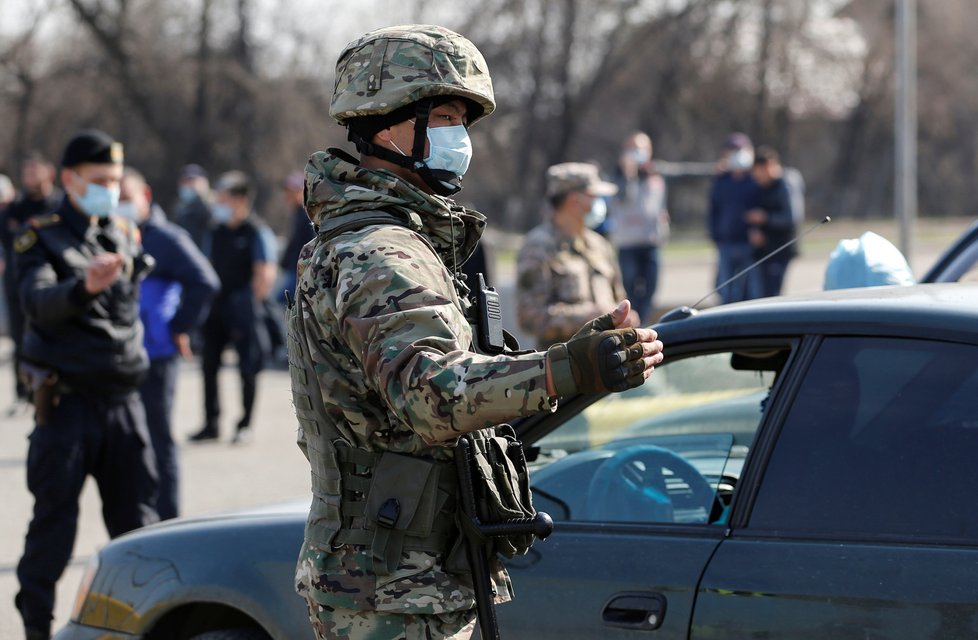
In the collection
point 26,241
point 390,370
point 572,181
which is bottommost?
point 390,370

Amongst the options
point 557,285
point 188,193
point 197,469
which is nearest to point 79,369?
point 557,285

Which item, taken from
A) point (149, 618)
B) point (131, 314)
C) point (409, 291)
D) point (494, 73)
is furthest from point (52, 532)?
point (494, 73)

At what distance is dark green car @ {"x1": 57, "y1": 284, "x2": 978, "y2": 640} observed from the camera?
9.12 ft

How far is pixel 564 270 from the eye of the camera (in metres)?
6.65

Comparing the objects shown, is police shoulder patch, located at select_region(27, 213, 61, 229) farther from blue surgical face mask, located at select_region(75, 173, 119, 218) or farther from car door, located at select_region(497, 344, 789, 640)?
car door, located at select_region(497, 344, 789, 640)

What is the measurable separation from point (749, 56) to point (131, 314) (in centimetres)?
3336

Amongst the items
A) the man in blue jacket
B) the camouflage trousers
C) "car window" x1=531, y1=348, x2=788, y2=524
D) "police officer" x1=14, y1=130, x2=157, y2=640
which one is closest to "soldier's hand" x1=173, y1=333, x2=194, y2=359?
the man in blue jacket

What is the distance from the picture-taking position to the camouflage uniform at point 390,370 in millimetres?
2182

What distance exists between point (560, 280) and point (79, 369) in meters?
2.66

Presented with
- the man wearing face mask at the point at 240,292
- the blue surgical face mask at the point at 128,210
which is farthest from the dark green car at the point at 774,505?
the man wearing face mask at the point at 240,292

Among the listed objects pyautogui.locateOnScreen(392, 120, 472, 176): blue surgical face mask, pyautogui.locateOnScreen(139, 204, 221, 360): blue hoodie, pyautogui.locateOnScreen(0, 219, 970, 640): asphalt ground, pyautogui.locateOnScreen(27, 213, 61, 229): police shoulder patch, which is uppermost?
pyautogui.locateOnScreen(392, 120, 472, 176): blue surgical face mask

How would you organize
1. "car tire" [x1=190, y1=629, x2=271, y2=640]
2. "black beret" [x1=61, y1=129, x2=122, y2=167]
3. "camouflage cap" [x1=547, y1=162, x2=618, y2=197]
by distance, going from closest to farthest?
"car tire" [x1=190, y1=629, x2=271, y2=640]
"black beret" [x1=61, y1=129, x2=122, y2=167]
"camouflage cap" [x1=547, y1=162, x2=618, y2=197]

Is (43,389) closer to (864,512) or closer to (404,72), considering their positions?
(404,72)

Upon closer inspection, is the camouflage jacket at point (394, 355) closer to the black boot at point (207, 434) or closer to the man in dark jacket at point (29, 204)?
the black boot at point (207, 434)
